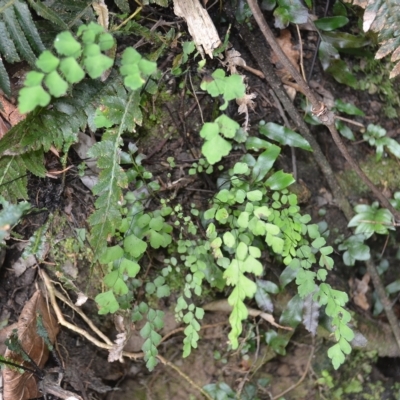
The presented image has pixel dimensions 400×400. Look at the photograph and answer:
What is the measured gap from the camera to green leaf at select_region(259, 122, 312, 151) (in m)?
2.19

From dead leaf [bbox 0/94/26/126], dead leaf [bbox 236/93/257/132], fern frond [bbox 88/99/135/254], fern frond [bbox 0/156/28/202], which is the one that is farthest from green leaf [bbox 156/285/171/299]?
dead leaf [bbox 0/94/26/126]

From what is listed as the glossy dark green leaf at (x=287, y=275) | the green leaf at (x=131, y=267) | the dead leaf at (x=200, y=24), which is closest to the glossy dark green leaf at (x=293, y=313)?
the glossy dark green leaf at (x=287, y=275)

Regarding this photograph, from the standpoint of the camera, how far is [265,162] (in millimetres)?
2080

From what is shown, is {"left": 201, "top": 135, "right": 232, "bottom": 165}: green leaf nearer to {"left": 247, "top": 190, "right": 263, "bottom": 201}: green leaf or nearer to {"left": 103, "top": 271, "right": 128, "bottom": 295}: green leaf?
{"left": 247, "top": 190, "right": 263, "bottom": 201}: green leaf

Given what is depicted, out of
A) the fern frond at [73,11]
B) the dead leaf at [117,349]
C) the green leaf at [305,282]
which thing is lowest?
the dead leaf at [117,349]

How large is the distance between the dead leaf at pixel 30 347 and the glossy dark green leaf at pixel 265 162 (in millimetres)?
1163

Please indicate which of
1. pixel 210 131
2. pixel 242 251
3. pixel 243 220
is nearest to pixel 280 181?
pixel 243 220

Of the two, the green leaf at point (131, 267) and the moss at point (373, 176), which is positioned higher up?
the green leaf at point (131, 267)

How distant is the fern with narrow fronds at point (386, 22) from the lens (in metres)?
1.90

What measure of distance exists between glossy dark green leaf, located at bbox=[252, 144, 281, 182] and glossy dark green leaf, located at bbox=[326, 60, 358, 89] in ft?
1.90

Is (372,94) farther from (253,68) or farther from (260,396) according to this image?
(260,396)

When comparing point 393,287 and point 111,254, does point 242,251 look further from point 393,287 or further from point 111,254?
point 393,287

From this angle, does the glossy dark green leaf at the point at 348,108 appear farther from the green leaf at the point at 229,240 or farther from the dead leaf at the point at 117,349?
the dead leaf at the point at 117,349

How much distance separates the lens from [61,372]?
84.4 inches
